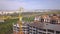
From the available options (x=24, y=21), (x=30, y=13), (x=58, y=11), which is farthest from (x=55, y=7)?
(x=24, y=21)

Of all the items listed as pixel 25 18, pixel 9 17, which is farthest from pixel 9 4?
pixel 25 18

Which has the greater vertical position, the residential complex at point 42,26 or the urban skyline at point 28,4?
the urban skyline at point 28,4

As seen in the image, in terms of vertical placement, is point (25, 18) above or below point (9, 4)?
below

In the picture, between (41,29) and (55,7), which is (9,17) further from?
(55,7)

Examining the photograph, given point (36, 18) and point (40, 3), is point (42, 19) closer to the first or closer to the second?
point (36, 18)

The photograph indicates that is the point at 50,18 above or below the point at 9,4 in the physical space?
below

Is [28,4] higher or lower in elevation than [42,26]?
higher

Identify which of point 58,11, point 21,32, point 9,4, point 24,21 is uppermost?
point 9,4

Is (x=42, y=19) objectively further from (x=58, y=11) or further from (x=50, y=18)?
(x=58, y=11)

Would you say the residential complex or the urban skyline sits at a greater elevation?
the urban skyline
